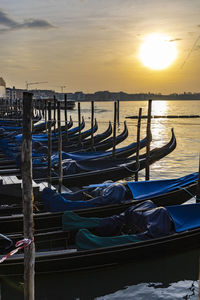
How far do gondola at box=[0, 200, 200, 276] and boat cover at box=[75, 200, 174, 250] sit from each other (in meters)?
0.06

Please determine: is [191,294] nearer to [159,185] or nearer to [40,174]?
[159,185]

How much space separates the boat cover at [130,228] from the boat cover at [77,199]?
95cm

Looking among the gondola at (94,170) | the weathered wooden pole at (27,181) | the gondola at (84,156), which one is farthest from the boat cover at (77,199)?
the gondola at (84,156)

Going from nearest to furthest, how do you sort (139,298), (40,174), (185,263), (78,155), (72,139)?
(139,298) < (185,263) < (40,174) < (78,155) < (72,139)

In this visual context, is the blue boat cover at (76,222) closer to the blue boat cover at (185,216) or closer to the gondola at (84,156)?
the blue boat cover at (185,216)

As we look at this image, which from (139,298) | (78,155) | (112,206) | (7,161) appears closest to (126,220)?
(112,206)

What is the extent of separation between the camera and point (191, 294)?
19.7ft

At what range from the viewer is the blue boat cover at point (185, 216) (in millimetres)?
6316

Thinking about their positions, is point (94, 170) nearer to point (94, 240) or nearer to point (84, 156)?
point (84, 156)

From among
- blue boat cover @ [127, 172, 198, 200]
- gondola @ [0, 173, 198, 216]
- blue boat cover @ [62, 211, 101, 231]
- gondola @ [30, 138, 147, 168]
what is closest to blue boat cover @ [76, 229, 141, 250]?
blue boat cover @ [62, 211, 101, 231]

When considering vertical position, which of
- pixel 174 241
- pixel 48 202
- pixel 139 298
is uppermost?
pixel 48 202

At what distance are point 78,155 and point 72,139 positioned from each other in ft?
21.0

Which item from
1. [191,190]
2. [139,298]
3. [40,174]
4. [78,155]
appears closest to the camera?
[139,298]

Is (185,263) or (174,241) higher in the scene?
(174,241)
